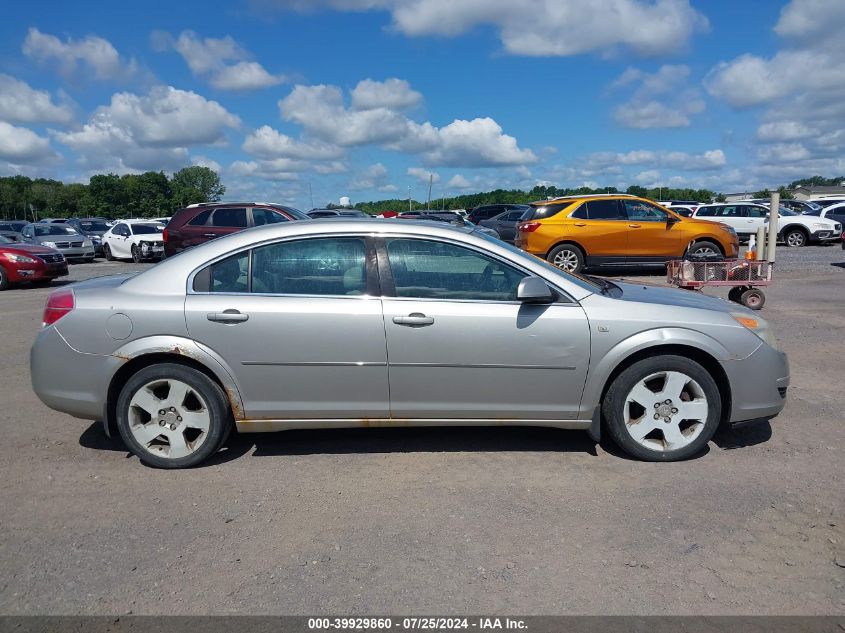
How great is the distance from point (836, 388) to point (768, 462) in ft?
7.15

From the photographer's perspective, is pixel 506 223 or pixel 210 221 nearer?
pixel 210 221

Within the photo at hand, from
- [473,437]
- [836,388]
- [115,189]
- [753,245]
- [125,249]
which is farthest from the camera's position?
[115,189]

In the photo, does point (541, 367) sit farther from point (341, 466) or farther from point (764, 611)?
point (764, 611)

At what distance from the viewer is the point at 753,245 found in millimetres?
11203

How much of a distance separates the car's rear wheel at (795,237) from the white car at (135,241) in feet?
71.6

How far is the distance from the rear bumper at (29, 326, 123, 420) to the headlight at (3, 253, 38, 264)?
1271cm

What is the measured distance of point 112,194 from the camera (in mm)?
124312

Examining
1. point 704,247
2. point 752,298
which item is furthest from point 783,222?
point 752,298

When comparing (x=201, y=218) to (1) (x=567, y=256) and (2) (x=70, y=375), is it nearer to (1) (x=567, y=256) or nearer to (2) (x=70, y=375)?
(1) (x=567, y=256)

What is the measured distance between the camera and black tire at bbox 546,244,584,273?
14.6 metres

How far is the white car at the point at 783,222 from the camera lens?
77.4ft

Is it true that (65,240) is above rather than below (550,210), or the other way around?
below

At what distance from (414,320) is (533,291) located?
0.76m

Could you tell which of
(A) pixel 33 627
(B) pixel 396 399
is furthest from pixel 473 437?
(A) pixel 33 627
